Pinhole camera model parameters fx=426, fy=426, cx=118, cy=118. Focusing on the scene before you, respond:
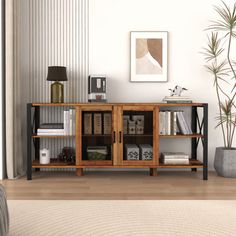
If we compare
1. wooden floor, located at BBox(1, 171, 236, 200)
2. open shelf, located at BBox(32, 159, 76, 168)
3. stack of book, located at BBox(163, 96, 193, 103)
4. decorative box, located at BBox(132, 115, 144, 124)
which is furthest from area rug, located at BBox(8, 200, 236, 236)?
stack of book, located at BBox(163, 96, 193, 103)

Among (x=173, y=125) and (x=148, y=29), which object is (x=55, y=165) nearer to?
(x=173, y=125)

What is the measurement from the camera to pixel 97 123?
178 inches

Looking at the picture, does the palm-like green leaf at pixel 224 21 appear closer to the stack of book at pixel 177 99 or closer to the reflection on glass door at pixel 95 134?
the stack of book at pixel 177 99

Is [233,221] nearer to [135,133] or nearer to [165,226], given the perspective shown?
[165,226]

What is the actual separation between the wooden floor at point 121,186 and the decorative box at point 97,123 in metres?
0.50

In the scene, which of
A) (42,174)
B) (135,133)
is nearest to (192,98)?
(135,133)

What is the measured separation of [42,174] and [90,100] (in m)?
0.98

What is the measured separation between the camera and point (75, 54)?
4.90 m

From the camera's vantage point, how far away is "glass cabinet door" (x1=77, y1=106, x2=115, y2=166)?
4.49 meters

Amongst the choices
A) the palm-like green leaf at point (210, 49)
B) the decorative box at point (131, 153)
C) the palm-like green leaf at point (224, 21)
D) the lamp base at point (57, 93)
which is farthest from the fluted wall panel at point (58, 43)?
the palm-like green leaf at point (224, 21)

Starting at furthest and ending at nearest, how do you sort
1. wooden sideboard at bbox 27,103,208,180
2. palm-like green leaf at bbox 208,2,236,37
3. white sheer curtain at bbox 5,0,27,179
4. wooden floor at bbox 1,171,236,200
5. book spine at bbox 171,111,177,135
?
palm-like green leaf at bbox 208,2,236,37
book spine at bbox 171,111,177,135
wooden sideboard at bbox 27,103,208,180
white sheer curtain at bbox 5,0,27,179
wooden floor at bbox 1,171,236,200

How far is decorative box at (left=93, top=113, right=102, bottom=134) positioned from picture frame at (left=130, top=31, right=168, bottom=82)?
68 cm

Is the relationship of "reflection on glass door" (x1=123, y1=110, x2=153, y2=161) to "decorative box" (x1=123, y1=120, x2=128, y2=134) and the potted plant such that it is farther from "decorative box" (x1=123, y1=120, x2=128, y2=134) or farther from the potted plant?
the potted plant

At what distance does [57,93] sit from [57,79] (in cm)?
17
